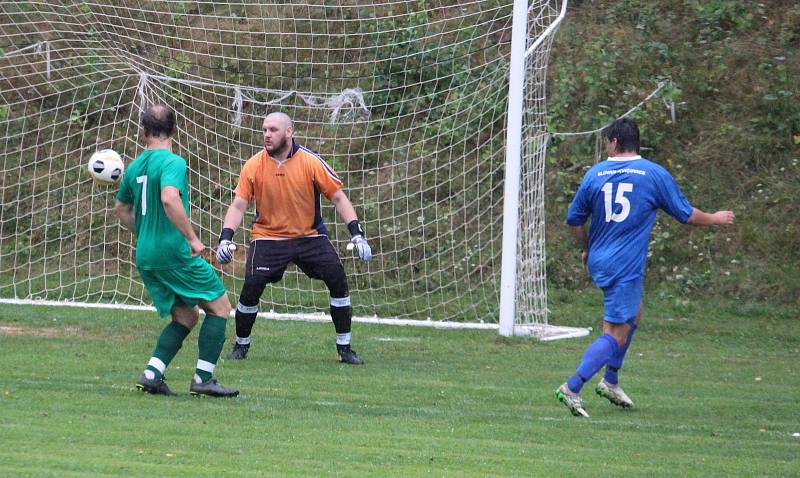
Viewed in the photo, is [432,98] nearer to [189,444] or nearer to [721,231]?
[721,231]

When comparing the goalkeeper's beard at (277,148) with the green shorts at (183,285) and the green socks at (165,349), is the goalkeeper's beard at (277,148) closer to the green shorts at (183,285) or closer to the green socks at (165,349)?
the green shorts at (183,285)

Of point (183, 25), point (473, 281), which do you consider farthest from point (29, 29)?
point (473, 281)

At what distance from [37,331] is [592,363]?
592cm

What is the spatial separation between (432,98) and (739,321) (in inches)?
161

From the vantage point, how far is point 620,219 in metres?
7.66

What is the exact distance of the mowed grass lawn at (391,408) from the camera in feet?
19.6

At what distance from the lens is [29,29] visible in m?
16.2

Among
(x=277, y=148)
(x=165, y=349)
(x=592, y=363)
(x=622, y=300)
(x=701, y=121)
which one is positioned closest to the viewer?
(x=592, y=363)

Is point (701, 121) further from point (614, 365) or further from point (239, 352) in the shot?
point (614, 365)

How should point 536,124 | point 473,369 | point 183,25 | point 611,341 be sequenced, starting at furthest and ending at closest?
point 183,25, point 536,124, point 473,369, point 611,341

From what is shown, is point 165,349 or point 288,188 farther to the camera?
point 288,188

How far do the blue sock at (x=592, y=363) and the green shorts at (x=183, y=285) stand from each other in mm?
2361

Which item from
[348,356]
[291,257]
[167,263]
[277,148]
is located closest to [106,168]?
[167,263]

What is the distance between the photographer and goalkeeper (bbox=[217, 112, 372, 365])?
976 centimetres
